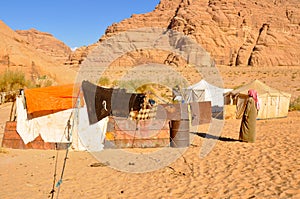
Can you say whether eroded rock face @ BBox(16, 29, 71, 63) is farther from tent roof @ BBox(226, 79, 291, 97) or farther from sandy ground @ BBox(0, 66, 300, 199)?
sandy ground @ BBox(0, 66, 300, 199)

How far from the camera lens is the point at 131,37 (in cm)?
6900

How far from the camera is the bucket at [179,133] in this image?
8.47 m

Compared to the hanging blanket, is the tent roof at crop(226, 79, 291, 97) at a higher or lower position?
higher

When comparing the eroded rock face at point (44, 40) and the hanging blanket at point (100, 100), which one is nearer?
the hanging blanket at point (100, 100)

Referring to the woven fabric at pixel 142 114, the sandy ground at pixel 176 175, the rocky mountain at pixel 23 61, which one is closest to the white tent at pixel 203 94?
the woven fabric at pixel 142 114

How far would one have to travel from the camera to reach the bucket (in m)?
8.47

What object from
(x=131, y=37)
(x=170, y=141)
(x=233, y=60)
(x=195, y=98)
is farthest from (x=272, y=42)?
(x=170, y=141)

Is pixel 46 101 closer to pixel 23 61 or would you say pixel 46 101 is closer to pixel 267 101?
pixel 267 101

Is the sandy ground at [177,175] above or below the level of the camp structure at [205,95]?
below

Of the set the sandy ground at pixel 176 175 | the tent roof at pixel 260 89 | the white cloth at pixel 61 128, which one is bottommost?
the sandy ground at pixel 176 175

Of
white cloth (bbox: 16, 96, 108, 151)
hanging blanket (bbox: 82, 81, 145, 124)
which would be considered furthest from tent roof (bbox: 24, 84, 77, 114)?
hanging blanket (bbox: 82, 81, 145, 124)

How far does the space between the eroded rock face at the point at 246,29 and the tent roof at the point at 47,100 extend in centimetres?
5770

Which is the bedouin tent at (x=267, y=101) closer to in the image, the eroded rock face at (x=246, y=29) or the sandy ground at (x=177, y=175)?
the sandy ground at (x=177, y=175)

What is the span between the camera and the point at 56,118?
8.30 metres
